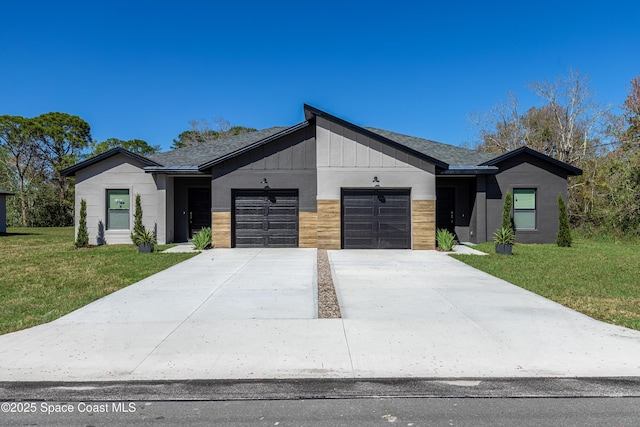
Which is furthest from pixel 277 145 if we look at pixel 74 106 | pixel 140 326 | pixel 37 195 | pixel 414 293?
pixel 74 106

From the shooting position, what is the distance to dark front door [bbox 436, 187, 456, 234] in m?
16.7

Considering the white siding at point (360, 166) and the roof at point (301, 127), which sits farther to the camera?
the white siding at point (360, 166)

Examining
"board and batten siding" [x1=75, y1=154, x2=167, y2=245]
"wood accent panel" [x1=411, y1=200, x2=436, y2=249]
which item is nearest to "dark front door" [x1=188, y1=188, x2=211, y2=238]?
"board and batten siding" [x1=75, y1=154, x2=167, y2=245]

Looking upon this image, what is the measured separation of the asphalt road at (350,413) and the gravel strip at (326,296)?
248cm


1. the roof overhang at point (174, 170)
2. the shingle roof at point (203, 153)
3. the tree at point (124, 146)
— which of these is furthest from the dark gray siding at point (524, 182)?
the tree at point (124, 146)

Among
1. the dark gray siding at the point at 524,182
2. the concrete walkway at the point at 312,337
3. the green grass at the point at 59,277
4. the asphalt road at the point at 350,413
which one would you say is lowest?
the asphalt road at the point at 350,413

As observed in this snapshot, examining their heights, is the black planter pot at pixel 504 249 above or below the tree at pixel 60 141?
below

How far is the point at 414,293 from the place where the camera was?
23.2ft

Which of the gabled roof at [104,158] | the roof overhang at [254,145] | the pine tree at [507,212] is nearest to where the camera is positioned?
the roof overhang at [254,145]

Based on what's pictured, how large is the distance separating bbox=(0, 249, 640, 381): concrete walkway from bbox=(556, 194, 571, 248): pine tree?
883cm

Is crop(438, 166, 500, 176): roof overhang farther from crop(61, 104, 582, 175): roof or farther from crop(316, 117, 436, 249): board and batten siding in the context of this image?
crop(316, 117, 436, 249): board and batten siding

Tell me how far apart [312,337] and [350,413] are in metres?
1.71

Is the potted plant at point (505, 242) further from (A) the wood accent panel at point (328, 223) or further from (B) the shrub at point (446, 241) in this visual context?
(A) the wood accent panel at point (328, 223)

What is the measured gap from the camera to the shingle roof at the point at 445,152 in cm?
1602
